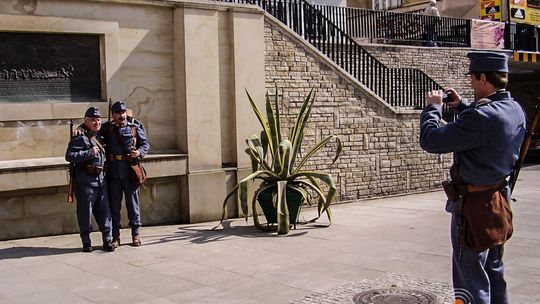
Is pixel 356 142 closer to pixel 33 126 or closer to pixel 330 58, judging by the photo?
pixel 330 58

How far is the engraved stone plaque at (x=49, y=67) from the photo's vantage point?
29.3 ft

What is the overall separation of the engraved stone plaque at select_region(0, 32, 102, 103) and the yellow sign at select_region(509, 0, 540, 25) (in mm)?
16552

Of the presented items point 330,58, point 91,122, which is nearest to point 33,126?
point 91,122

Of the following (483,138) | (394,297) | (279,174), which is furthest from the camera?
(279,174)

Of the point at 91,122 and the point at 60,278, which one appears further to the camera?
the point at 91,122

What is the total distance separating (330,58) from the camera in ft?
42.8

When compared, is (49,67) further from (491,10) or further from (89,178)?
(491,10)

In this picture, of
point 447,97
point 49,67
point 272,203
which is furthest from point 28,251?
point 447,97

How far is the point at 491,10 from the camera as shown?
2228cm

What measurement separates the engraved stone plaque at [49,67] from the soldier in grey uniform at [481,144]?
655 centimetres

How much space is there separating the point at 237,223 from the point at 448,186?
622cm

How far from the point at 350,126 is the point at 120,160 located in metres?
Answer: 5.76

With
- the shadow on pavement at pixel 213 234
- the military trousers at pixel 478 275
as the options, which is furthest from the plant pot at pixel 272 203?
the military trousers at pixel 478 275

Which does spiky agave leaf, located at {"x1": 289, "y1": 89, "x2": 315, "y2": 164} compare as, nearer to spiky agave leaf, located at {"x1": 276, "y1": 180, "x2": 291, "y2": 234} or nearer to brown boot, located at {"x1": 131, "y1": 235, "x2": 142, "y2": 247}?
spiky agave leaf, located at {"x1": 276, "y1": 180, "x2": 291, "y2": 234}
